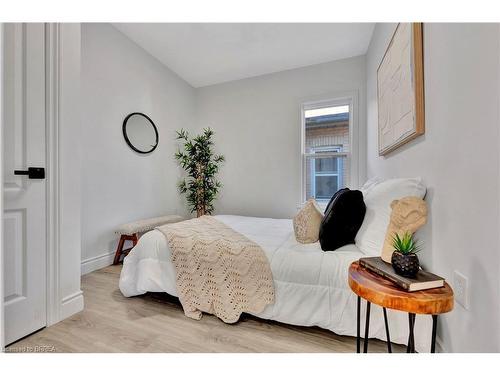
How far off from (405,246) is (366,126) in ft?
8.44

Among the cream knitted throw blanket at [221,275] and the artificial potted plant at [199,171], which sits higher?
the artificial potted plant at [199,171]

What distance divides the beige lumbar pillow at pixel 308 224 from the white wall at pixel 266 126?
5.66ft

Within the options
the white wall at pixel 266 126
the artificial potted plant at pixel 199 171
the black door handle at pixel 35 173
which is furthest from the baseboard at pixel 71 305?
the white wall at pixel 266 126

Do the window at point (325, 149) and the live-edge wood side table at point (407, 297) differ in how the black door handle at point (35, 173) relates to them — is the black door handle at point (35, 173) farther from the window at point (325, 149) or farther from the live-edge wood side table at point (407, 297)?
the window at point (325, 149)

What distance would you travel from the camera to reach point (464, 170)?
3.03 ft

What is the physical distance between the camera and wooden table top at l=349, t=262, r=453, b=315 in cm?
74

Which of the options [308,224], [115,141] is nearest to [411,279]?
[308,224]

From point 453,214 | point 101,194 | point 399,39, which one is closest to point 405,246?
point 453,214

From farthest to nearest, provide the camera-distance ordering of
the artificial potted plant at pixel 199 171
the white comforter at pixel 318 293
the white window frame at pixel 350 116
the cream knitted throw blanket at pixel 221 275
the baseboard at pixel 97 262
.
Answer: the artificial potted plant at pixel 199 171
the white window frame at pixel 350 116
the baseboard at pixel 97 262
the cream knitted throw blanket at pixel 221 275
the white comforter at pixel 318 293

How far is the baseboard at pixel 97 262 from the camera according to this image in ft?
7.64

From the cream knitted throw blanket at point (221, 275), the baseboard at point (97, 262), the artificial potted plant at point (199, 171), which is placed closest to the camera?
the cream knitted throw blanket at point (221, 275)

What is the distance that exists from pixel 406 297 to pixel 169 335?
1.35 m

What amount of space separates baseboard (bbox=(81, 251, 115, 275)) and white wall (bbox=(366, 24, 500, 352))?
2.96 m

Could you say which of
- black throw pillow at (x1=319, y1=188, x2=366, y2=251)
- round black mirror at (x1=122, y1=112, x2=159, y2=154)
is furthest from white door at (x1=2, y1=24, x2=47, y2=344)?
black throw pillow at (x1=319, y1=188, x2=366, y2=251)
